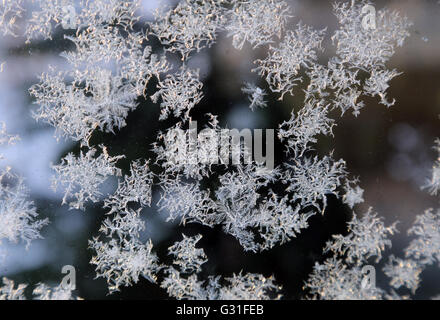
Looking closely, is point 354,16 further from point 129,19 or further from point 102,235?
point 102,235

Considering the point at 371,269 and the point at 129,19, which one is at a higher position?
the point at 129,19

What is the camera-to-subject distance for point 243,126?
93cm

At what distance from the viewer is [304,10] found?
3.01 ft

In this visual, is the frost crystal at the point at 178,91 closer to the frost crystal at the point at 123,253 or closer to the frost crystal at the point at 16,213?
the frost crystal at the point at 123,253

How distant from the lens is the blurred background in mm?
920

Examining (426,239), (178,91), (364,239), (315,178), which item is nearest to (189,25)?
(178,91)

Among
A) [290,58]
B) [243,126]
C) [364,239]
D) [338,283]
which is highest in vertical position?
[290,58]

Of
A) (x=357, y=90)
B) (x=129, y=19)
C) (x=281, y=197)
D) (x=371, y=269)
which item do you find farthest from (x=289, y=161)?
(x=129, y=19)

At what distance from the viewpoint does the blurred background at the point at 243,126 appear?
92cm

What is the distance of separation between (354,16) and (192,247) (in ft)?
2.70

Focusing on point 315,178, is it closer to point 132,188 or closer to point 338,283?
point 338,283

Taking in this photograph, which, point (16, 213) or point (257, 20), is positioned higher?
point (257, 20)

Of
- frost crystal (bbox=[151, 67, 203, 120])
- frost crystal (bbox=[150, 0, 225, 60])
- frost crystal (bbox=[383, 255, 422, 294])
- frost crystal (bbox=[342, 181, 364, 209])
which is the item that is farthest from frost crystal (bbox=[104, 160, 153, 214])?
frost crystal (bbox=[383, 255, 422, 294])

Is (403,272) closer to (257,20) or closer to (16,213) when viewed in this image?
(257,20)
